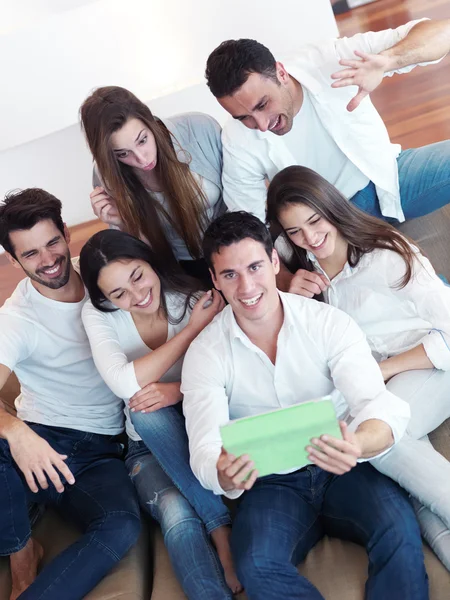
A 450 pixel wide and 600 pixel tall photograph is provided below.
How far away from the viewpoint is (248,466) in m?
1.80

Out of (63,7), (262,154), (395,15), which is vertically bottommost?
(395,15)

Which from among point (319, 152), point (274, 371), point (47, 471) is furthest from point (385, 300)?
point (47, 471)

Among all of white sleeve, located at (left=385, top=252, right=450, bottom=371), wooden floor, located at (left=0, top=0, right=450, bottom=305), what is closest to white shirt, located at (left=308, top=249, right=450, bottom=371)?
white sleeve, located at (left=385, top=252, right=450, bottom=371)

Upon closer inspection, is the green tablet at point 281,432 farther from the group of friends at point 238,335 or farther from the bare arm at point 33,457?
the bare arm at point 33,457

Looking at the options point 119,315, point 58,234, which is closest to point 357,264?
point 119,315

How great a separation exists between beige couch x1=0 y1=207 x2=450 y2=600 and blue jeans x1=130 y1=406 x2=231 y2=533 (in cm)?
20

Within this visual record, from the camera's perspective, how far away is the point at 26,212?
2.52 metres

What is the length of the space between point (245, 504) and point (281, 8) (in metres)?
3.53

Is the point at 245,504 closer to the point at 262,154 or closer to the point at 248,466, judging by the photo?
the point at 248,466

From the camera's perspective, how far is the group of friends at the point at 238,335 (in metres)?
2.04

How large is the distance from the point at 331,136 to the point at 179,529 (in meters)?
1.40

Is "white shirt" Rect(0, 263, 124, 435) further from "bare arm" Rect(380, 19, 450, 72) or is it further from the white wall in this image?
the white wall

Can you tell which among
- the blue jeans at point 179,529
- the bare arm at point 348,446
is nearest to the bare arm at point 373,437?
the bare arm at point 348,446

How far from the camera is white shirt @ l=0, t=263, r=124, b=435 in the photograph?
257 centimetres
